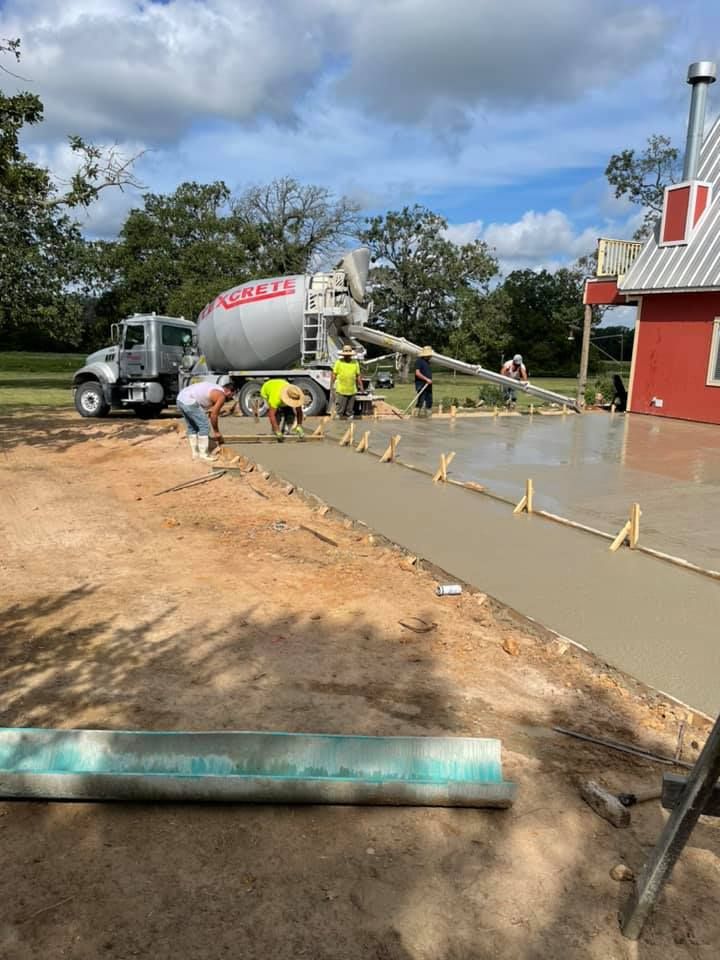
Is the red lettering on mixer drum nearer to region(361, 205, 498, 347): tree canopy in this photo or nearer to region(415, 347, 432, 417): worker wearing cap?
region(415, 347, 432, 417): worker wearing cap

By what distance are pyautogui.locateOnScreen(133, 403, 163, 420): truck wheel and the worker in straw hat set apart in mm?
5351

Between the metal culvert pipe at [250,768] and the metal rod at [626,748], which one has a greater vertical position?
the metal culvert pipe at [250,768]

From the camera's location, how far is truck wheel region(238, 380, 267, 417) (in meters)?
16.1

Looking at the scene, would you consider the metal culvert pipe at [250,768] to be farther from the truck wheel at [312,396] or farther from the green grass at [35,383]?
the green grass at [35,383]

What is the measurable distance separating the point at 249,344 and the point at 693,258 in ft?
32.7

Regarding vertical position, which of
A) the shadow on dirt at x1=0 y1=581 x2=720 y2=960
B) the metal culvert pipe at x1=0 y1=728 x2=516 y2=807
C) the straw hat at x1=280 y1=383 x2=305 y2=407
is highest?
the straw hat at x1=280 y1=383 x2=305 y2=407

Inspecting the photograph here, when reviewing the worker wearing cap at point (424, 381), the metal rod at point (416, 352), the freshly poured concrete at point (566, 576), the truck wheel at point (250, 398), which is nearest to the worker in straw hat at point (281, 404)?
the truck wheel at point (250, 398)

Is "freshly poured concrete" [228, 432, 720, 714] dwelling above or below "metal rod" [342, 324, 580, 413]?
below

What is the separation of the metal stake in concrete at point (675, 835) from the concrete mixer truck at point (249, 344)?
14.0m

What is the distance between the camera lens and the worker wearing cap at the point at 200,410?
35.8 ft

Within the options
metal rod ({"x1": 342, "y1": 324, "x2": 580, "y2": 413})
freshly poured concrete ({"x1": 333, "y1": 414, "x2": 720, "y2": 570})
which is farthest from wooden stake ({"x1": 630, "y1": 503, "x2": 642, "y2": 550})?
metal rod ({"x1": 342, "y1": 324, "x2": 580, "y2": 413})

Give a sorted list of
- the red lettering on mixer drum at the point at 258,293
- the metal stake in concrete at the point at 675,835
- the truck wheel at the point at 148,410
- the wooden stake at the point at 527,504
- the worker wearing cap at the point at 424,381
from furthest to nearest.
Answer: the truck wheel at the point at 148,410
the worker wearing cap at the point at 424,381
the red lettering on mixer drum at the point at 258,293
the wooden stake at the point at 527,504
the metal stake in concrete at the point at 675,835

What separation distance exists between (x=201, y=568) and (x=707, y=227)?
48.8ft

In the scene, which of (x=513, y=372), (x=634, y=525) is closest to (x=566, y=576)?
(x=634, y=525)
